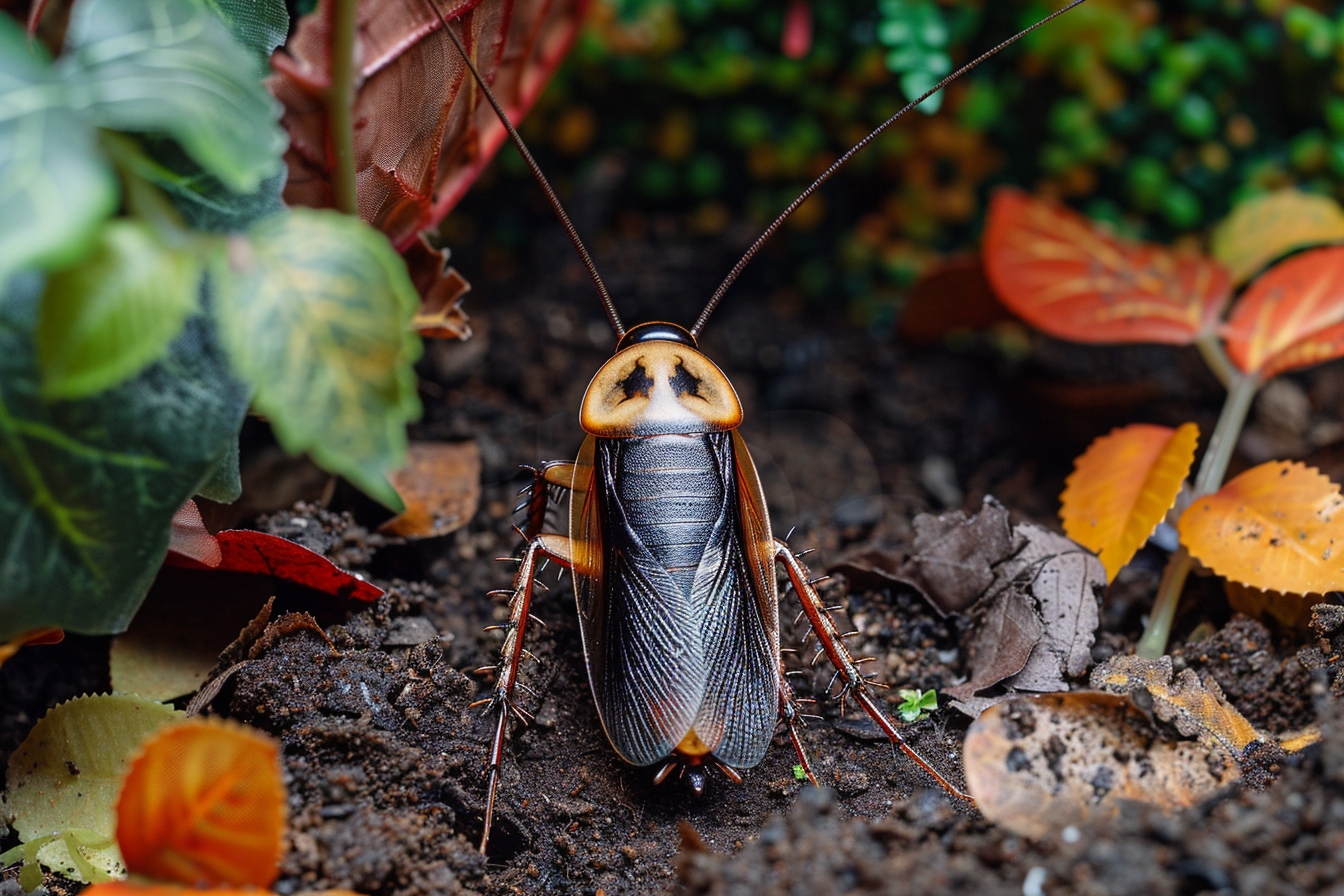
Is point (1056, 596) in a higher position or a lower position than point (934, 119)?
lower

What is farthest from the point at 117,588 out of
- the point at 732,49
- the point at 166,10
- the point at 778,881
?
the point at 732,49

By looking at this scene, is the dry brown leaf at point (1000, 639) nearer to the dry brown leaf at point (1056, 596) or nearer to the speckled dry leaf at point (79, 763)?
the dry brown leaf at point (1056, 596)

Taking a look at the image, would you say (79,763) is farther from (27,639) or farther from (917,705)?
(917,705)

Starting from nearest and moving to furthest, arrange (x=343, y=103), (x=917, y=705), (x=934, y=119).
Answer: (x=343, y=103) → (x=917, y=705) → (x=934, y=119)

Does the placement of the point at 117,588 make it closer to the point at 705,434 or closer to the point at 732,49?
the point at 705,434

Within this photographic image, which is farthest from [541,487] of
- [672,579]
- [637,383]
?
[672,579]

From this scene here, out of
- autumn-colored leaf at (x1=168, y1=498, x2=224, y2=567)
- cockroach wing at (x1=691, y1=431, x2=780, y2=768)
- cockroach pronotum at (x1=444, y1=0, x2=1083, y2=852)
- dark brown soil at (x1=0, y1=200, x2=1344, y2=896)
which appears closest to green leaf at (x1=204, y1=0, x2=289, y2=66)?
cockroach pronotum at (x1=444, y1=0, x2=1083, y2=852)

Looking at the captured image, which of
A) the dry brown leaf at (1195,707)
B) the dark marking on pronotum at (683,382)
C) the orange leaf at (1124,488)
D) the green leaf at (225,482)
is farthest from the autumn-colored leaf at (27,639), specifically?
the orange leaf at (1124,488)
